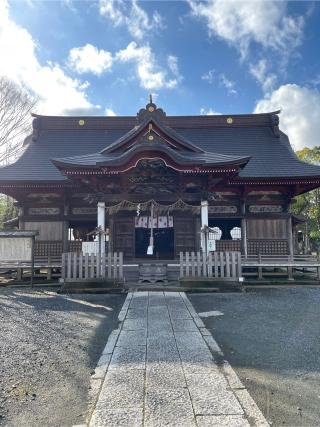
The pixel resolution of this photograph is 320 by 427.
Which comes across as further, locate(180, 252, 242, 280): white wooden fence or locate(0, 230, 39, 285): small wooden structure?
locate(0, 230, 39, 285): small wooden structure

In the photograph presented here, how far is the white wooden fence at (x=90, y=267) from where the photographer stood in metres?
9.49

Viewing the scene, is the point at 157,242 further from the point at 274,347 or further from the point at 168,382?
the point at 168,382

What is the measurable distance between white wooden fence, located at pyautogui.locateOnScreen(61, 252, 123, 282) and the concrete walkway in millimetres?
3937

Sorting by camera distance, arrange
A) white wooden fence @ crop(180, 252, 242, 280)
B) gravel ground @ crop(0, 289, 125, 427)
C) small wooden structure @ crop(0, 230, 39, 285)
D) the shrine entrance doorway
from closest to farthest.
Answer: gravel ground @ crop(0, 289, 125, 427) → white wooden fence @ crop(180, 252, 242, 280) → small wooden structure @ crop(0, 230, 39, 285) → the shrine entrance doorway

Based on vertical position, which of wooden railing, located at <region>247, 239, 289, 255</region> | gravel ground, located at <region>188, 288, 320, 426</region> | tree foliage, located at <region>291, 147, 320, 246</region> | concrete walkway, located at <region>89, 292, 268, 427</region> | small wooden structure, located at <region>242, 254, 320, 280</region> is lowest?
gravel ground, located at <region>188, 288, 320, 426</region>

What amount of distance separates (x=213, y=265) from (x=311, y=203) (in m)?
23.1

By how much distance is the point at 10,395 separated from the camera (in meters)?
3.25

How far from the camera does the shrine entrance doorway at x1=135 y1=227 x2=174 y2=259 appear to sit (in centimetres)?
1367

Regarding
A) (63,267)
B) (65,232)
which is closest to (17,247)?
(63,267)

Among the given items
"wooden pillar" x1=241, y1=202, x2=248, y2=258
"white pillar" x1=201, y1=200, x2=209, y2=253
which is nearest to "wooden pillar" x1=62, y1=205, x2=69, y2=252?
"white pillar" x1=201, y1=200, x2=209, y2=253

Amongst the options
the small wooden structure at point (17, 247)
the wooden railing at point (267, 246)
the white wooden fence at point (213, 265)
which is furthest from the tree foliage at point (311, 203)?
the small wooden structure at point (17, 247)

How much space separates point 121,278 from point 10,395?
6.24m

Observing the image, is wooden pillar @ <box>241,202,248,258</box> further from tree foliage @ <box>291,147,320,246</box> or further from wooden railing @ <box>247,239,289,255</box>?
tree foliage @ <box>291,147,320,246</box>

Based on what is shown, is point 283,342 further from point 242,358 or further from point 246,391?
point 246,391
